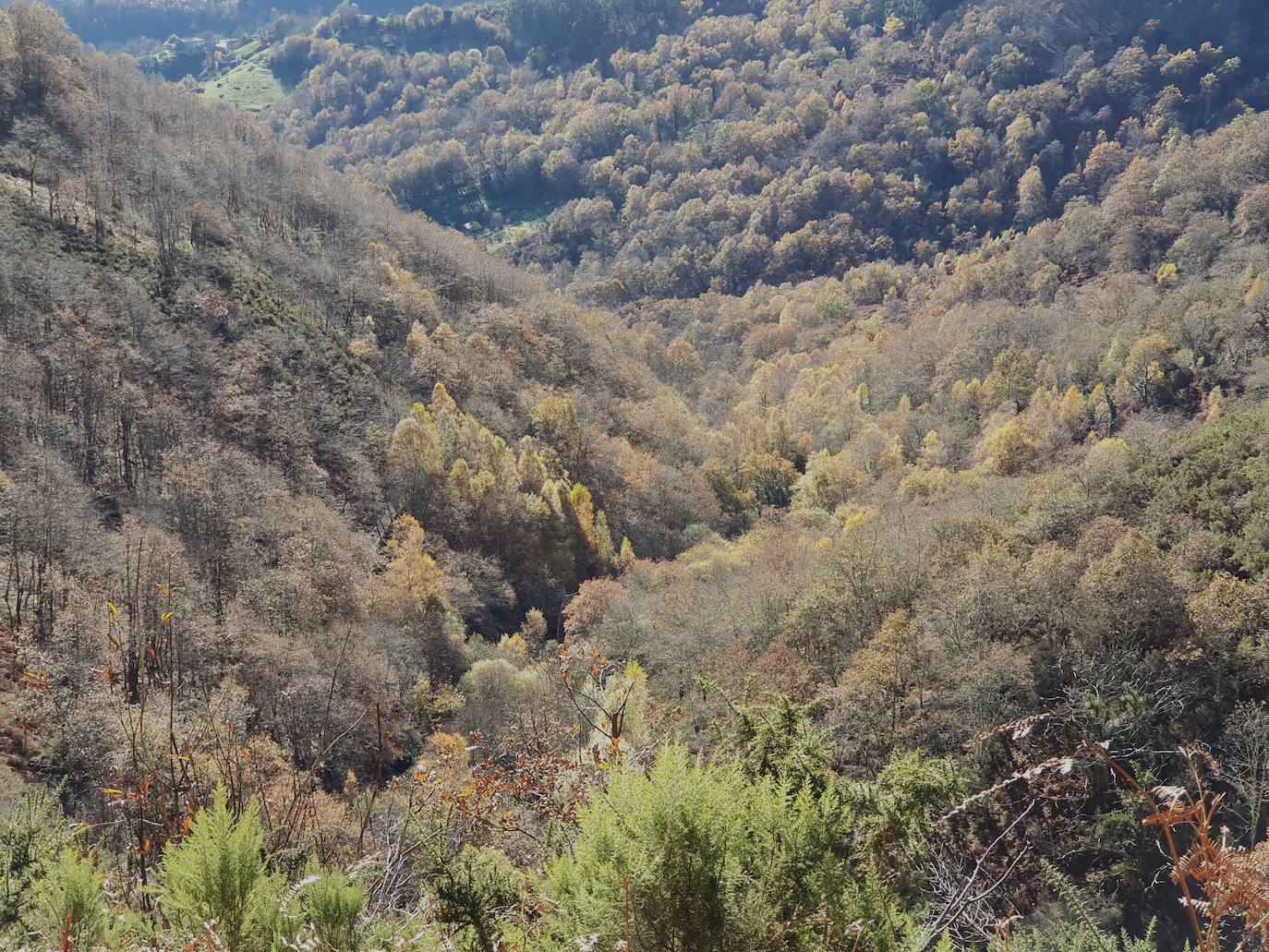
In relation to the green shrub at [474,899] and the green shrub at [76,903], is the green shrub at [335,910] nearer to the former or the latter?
the green shrub at [474,899]

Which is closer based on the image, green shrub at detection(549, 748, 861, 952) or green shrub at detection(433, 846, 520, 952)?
green shrub at detection(549, 748, 861, 952)

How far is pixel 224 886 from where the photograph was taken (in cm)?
378

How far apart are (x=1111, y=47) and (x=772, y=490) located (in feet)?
556

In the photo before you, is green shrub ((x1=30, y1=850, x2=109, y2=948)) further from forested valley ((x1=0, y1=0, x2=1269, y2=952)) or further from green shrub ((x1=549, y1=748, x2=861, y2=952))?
green shrub ((x1=549, y1=748, x2=861, y2=952))

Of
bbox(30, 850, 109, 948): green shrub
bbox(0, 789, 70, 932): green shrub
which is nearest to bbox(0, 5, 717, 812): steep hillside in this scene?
bbox(0, 789, 70, 932): green shrub

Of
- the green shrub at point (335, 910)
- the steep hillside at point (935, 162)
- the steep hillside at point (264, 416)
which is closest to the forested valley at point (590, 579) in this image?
the green shrub at point (335, 910)

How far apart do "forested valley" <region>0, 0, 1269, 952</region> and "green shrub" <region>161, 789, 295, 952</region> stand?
0.09 feet

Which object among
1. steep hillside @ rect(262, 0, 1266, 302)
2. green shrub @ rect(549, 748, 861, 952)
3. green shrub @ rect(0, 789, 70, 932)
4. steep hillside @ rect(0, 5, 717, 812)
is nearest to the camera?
green shrub @ rect(549, 748, 861, 952)

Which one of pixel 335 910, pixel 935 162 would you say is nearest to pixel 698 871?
pixel 335 910

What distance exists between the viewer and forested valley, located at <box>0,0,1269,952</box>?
3.86 m

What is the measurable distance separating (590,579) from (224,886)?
56.7 m

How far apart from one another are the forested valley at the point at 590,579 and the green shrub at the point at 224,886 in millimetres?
26

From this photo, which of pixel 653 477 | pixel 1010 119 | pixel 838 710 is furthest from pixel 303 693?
pixel 1010 119

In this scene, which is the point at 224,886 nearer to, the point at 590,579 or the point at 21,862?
the point at 21,862
